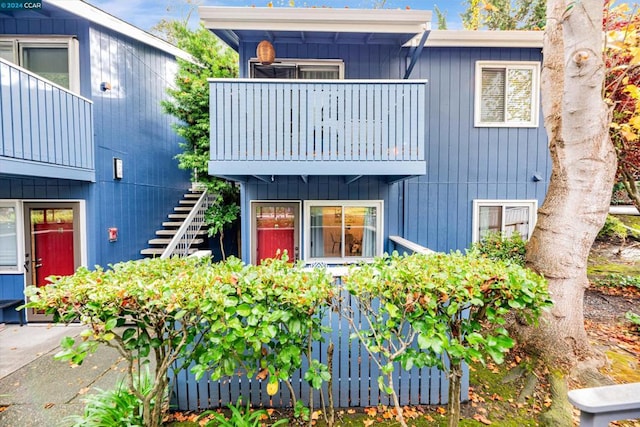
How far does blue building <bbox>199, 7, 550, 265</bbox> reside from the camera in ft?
17.6

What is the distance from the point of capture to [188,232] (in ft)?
25.0

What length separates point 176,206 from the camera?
357 inches

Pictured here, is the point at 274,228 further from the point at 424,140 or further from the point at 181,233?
the point at 424,140

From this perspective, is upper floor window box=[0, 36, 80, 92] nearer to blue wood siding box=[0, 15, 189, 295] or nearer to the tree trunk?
blue wood siding box=[0, 15, 189, 295]

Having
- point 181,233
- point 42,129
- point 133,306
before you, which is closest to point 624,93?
point 133,306

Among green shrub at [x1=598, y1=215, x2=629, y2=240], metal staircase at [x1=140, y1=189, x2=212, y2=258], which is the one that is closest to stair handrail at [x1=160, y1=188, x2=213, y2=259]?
metal staircase at [x1=140, y1=189, x2=212, y2=258]

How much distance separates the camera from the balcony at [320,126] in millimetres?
4723

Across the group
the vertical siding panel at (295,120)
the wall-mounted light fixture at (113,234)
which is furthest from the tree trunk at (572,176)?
the wall-mounted light fixture at (113,234)

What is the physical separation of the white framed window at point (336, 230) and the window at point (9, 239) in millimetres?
5683

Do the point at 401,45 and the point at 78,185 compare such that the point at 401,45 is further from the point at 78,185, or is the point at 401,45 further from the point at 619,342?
the point at 78,185

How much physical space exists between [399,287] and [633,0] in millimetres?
7713

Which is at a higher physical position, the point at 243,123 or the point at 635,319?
the point at 243,123

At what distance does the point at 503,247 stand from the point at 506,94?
3.34 meters

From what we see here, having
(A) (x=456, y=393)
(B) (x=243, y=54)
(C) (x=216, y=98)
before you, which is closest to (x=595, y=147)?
(A) (x=456, y=393)
